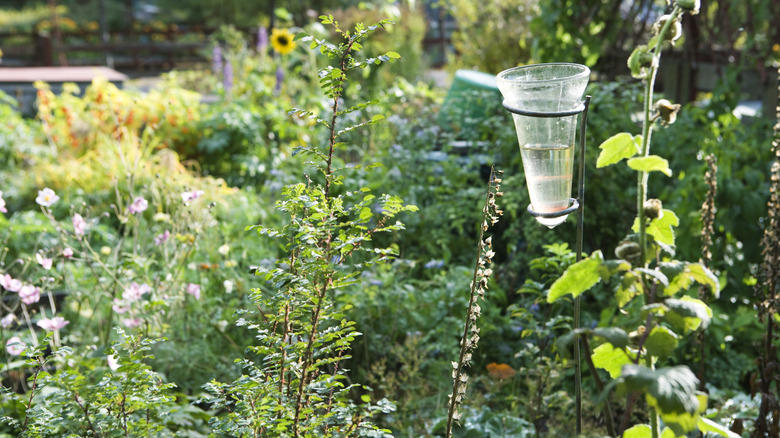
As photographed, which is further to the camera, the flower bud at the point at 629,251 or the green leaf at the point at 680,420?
the flower bud at the point at 629,251

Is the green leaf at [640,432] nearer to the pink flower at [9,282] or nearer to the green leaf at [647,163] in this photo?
the green leaf at [647,163]

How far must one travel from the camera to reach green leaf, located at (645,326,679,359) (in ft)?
3.47

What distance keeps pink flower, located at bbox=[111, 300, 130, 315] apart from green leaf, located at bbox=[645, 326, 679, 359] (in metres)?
2.09

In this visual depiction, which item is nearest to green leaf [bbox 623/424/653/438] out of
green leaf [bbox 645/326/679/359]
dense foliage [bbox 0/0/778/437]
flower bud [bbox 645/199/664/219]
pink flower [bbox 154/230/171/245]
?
dense foliage [bbox 0/0/778/437]

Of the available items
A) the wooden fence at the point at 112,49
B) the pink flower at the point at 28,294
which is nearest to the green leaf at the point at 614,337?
the pink flower at the point at 28,294

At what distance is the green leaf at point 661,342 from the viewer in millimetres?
1059

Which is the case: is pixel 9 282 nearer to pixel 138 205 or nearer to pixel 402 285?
→ pixel 138 205

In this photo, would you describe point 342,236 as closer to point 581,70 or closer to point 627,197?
point 581,70

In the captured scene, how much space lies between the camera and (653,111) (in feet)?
4.12

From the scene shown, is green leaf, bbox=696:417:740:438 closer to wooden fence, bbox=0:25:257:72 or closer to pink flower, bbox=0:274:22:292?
pink flower, bbox=0:274:22:292

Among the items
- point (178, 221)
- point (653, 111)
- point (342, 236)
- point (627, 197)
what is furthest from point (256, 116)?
point (653, 111)

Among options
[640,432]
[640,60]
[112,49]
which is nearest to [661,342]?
[640,432]

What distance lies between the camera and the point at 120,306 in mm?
2826

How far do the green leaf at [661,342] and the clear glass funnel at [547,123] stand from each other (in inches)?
17.9
